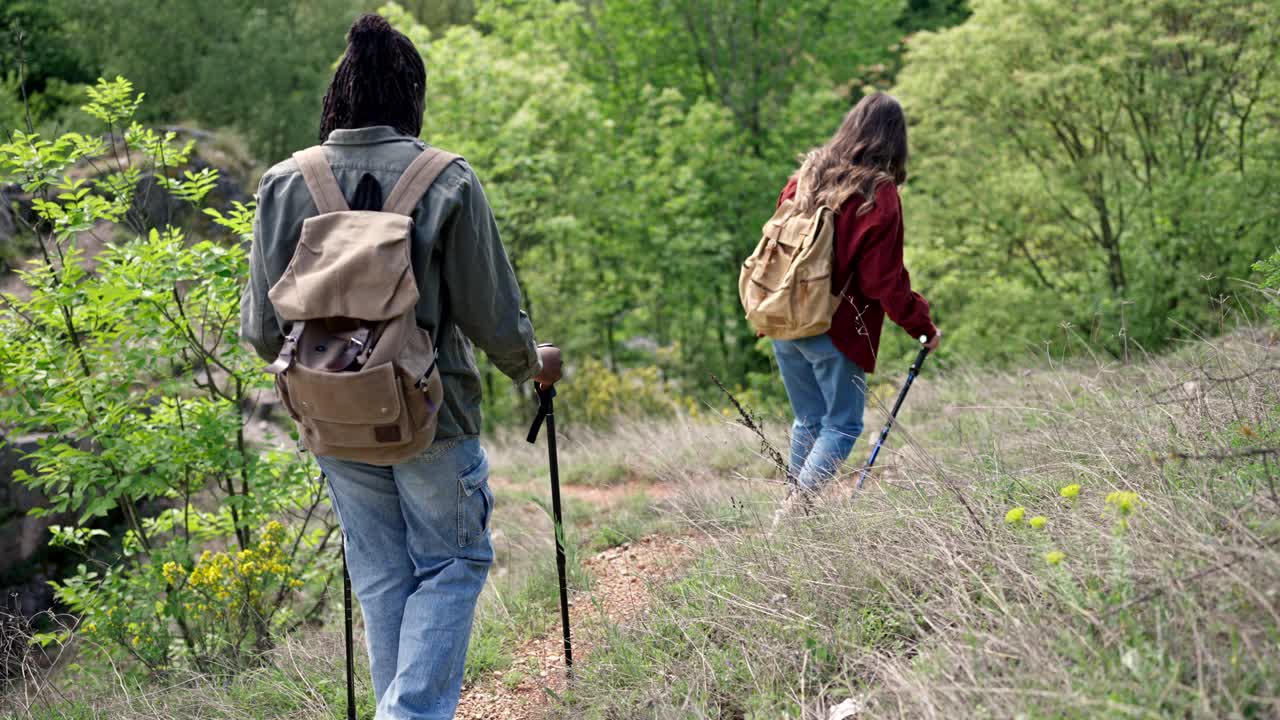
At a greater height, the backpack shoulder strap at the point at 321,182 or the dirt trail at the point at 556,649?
the backpack shoulder strap at the point at 321,182

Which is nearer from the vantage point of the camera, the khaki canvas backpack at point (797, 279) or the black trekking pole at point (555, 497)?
the black trekking pole at point (555, 497)

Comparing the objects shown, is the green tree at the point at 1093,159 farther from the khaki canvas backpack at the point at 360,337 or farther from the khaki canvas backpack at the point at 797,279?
the khaki canvas backpack at the point at 360,337

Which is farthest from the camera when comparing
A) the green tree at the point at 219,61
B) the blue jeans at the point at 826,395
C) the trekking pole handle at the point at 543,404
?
the green tree at the point at 219,61

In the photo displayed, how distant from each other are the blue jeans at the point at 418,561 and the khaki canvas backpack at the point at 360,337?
158mm

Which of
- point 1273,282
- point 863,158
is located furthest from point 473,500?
point 1273,282

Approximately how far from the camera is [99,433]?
4.18 meters

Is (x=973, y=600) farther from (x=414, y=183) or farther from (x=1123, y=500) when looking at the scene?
(x=414, y=183)

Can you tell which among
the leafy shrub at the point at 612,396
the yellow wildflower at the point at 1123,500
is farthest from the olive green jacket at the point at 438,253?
the leafy shrub at the point at 612,396

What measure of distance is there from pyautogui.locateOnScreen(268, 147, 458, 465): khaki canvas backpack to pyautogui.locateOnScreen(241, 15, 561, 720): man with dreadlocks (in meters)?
0.09

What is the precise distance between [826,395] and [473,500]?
1.87 metres

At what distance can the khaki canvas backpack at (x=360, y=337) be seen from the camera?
220cm

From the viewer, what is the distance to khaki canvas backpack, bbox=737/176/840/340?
3738mm

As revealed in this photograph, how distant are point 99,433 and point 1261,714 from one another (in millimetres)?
4271

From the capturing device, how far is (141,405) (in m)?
4.40
